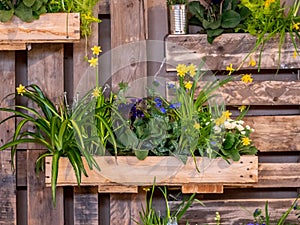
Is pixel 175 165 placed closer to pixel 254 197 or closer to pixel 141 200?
pixel 141 200

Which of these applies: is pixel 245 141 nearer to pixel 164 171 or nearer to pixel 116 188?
pixel 164 171

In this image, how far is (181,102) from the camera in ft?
6.90

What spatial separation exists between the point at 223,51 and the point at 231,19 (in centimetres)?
13

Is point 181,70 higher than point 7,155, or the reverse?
point 181,70

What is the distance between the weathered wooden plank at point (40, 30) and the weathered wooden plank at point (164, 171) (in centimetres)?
42

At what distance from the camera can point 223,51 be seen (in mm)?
2232

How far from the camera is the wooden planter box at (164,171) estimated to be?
2059 mm

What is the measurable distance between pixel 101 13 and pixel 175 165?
64 cm

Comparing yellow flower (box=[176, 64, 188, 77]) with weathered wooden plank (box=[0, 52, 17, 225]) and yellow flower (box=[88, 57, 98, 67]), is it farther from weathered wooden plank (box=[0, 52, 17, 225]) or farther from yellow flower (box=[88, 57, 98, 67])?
weathered wooden plank (box=[0, 52, 17, 225])

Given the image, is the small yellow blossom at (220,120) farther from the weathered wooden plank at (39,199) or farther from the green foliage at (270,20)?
the weathered wooden plank at (39,199)

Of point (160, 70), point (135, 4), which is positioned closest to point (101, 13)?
point (135, 4)

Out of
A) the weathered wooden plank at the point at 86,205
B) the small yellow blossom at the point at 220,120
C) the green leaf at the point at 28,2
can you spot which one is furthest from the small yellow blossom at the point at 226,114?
the green leaf at the point at 28,2

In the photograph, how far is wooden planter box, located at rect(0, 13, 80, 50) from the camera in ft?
6.74

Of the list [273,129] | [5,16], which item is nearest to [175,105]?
[273,129]
